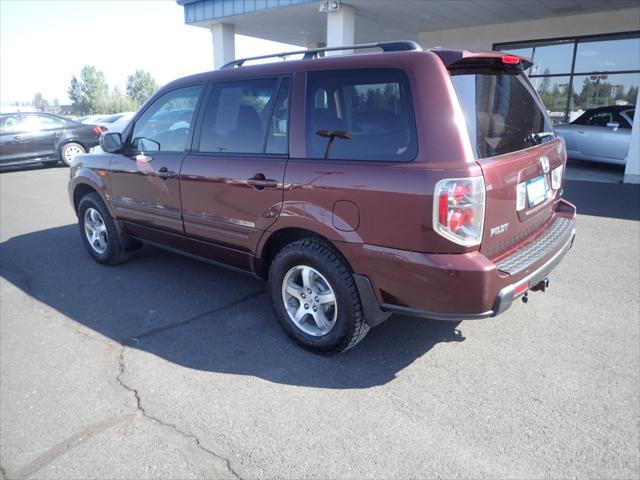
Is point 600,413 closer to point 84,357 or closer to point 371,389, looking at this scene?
point 371,389

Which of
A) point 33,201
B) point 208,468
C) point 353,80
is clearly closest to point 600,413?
point 208,468

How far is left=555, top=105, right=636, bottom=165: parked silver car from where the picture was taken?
10570 millimetres

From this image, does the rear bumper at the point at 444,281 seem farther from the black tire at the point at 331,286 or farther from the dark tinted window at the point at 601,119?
the dark tinted window at the point at 601,119

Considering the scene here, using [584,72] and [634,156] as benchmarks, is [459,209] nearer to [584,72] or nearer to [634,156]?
[634,156]

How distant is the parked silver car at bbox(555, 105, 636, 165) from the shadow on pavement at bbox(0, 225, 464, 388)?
30.6ft

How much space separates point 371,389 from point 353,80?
1938 mm

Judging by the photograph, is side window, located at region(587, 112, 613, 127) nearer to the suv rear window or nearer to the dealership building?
the dealership building

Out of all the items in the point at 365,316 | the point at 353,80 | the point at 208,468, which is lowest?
the point at 208,468

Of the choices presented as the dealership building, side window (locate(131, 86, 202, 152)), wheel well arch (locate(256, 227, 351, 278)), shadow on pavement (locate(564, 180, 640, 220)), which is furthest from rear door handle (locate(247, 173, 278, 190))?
the dealership building

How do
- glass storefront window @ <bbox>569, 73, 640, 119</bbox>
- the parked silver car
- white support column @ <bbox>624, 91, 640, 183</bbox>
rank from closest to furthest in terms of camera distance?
white support column @ <bbox>624, 91, 640, 183</bbox> < the parked silver car < glass storefront window @ <bbox>569, 73, 640, 119</bbox>

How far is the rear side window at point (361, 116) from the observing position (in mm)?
2717

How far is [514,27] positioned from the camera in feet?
43.0

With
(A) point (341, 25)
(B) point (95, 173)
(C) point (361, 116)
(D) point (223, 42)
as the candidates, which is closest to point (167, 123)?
(B) point (95, 173)

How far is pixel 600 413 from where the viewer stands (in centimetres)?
265
